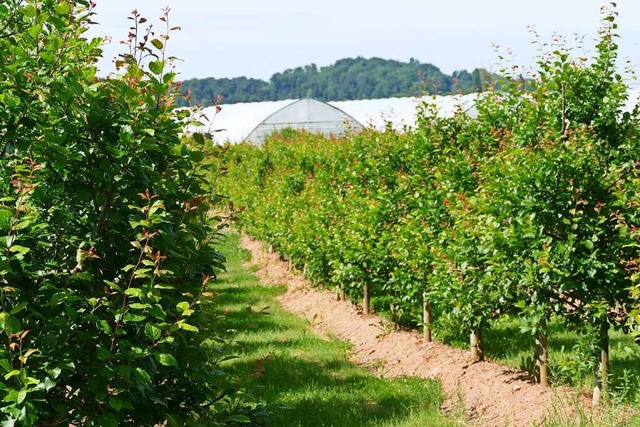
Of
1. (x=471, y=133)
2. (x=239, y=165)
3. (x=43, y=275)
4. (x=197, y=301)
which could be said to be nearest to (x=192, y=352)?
(x=197, y=301)

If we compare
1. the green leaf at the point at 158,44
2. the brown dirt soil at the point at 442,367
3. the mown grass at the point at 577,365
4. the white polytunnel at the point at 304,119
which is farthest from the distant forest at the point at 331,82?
the green leaf at the point at 158,44

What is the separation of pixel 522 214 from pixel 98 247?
3.84 metres

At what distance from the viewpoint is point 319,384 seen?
767cm

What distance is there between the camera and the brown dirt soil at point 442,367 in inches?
254

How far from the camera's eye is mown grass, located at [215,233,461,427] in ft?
20.9

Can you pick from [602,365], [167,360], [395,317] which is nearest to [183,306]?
[167,360]

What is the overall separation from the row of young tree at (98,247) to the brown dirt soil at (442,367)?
2.59m

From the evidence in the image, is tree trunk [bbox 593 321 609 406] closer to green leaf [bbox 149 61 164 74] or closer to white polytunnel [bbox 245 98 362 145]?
green leaf [bbox 149 61 164 74]

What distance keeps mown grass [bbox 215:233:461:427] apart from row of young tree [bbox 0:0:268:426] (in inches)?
25.7

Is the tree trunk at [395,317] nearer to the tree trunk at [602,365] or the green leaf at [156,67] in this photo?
the tree trunk at [602,365]

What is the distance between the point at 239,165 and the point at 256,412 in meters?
21.2

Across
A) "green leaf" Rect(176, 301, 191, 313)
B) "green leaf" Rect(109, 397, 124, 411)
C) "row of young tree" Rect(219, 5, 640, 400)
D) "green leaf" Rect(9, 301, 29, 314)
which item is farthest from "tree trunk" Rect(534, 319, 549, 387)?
"green leaf" Rect(9, 301, 29, 314)

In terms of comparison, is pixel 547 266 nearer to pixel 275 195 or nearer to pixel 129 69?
pixel 129 69

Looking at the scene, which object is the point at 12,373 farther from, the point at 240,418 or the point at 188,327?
the point at 240,418
